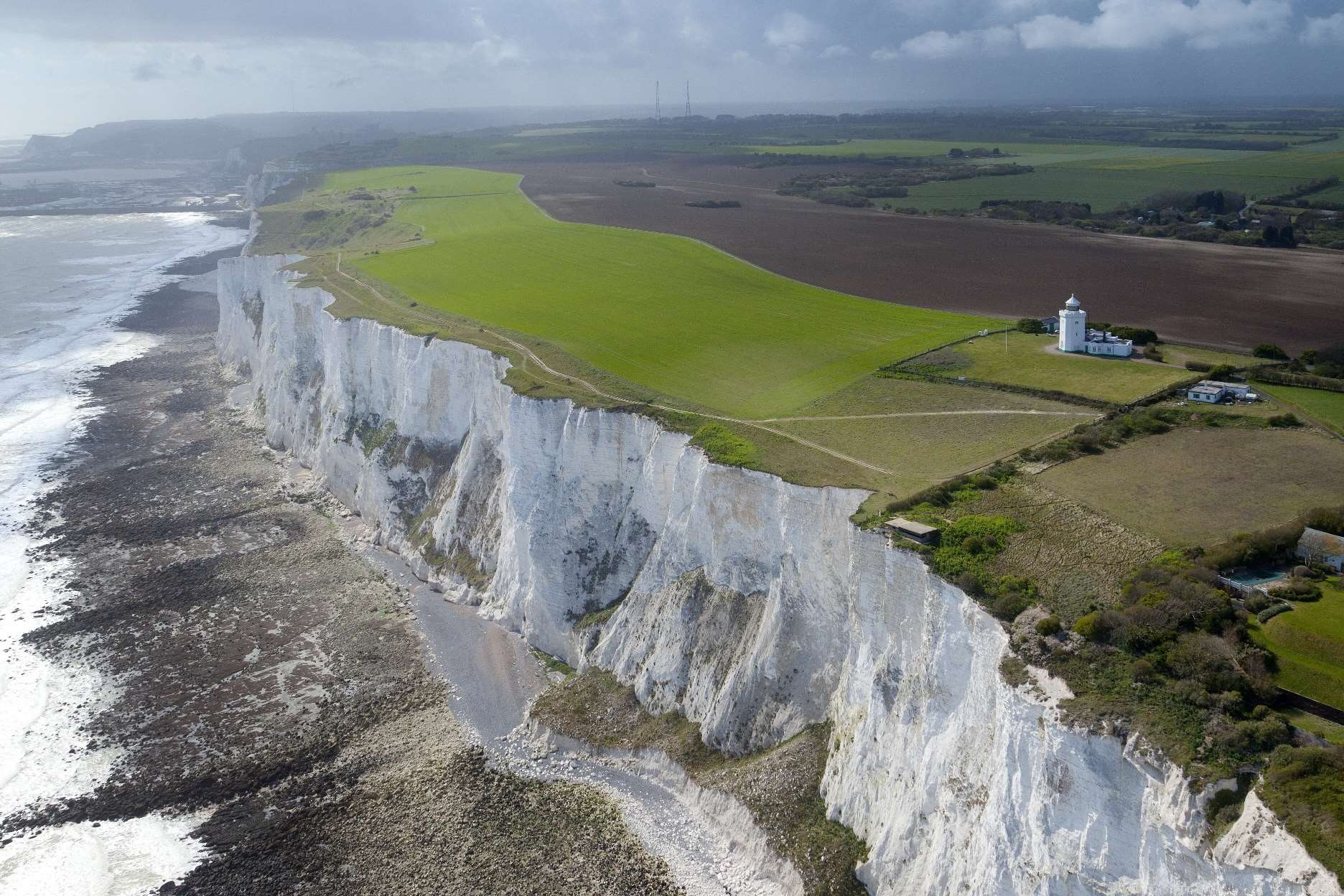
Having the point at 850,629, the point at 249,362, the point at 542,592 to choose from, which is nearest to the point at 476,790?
the point at 542,592

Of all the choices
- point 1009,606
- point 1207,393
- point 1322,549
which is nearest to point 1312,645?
point 1322,549

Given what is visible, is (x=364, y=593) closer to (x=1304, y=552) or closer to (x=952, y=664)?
(x=952, y=664)

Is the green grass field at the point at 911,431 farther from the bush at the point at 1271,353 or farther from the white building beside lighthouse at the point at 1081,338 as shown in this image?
the bush at the point at 1271,353

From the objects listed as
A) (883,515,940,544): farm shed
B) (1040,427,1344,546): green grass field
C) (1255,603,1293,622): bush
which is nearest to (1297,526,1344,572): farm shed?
(1040,427,1344,546): green grass field

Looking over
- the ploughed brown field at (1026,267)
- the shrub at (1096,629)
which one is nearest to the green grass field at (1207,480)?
the shrub at (1096,629)

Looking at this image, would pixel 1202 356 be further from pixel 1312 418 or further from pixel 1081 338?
pixel 1312 418

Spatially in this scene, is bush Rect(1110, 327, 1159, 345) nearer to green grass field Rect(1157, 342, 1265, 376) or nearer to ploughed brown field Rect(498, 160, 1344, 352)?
green grass field Rect(1157, 342, 1265, 376)
